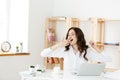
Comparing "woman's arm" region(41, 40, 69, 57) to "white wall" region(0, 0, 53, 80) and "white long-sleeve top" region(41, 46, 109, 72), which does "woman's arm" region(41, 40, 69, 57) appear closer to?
"white long-sleeve top" region(41, 46, 109, 72)

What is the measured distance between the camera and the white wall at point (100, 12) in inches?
172

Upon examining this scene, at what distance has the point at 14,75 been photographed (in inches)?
178

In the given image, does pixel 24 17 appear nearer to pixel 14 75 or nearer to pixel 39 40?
pixel 39 40

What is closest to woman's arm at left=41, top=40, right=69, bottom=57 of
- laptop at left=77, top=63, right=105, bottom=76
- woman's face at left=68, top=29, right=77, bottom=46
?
woman's face at left=68, top=29, right=77, bottom=46

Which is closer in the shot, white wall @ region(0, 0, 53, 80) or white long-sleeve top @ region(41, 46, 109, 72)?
white long-sleeve top @ region(41, 46, 109, 72)

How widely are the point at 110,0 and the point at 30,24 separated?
60.3 inches

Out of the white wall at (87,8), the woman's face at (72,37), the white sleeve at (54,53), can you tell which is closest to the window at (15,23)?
the white wall at (87,8)

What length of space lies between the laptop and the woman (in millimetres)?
455

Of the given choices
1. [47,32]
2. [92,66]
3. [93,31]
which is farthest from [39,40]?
[92,66]

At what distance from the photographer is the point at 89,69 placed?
274 cm

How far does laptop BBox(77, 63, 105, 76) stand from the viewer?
270 cm

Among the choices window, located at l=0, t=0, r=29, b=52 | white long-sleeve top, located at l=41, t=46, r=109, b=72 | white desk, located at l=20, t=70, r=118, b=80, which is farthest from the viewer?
window, located at l=0, t=0, r=29, b=52

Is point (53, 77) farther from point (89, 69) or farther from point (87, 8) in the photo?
point (87, 8)

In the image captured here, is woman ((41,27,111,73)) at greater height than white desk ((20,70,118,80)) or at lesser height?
greater
